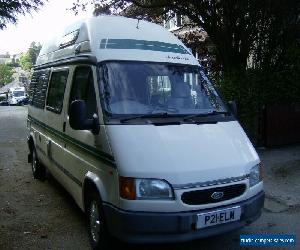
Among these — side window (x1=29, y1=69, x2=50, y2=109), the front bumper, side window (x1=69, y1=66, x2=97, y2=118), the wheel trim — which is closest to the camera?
the front bumper

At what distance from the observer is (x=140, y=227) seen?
13.5 ft

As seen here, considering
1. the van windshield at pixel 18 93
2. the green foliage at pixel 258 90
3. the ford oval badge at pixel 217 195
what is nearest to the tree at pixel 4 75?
the van windshield at pixel 18 93

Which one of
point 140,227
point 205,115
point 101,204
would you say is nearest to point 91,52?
point 205,115

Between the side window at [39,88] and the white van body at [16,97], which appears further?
the white van body at [16,97]

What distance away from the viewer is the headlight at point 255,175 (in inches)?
184

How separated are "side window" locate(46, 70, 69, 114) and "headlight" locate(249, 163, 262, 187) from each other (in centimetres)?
306

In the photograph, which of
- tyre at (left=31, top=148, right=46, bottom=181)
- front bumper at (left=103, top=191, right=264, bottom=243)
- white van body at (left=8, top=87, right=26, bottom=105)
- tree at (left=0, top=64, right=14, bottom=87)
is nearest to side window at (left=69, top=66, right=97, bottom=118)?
front bumper at (left=103, top=191, right=264, bottom=243)

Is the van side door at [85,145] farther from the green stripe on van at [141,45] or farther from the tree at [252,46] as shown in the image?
the tree at [252,46]

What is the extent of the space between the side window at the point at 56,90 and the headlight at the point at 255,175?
3.06m

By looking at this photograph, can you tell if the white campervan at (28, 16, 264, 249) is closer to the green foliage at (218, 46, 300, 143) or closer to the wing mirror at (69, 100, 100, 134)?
the wing mirror at (69, 100, 100, 134)

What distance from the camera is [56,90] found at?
6.96 meters

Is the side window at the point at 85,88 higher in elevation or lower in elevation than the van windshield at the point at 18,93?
higher

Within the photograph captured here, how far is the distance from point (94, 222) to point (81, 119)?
1.19 meters

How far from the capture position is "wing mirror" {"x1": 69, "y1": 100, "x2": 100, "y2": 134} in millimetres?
4660
